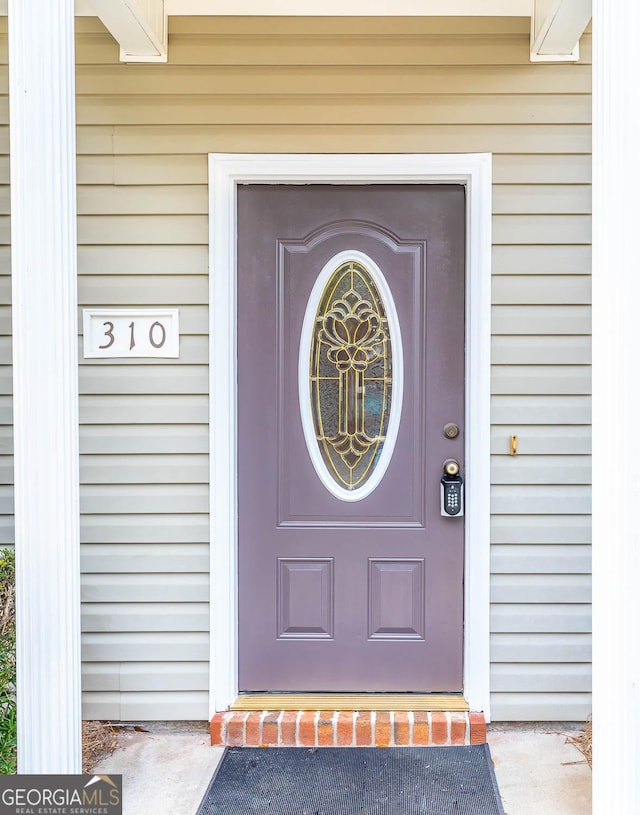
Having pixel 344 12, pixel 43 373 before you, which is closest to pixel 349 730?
pixel 43 373

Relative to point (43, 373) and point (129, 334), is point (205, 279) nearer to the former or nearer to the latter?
point (129, 334)

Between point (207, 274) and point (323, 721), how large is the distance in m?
1.76

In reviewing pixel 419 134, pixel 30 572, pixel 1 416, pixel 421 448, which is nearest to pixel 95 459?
pixel 1 416

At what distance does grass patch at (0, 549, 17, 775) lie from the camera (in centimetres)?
192

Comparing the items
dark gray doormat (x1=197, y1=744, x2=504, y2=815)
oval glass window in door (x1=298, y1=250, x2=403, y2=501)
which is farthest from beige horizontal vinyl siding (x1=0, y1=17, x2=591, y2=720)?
oval glass window in door (x1=298, y1=250, x2=403, y2=501)

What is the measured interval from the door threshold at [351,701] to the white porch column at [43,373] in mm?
905

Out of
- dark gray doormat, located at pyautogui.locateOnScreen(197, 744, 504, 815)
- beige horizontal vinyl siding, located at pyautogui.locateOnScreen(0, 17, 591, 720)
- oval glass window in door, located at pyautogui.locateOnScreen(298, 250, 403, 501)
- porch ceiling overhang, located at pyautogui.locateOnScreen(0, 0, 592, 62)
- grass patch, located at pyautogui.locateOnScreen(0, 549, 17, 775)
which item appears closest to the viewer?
grass patch, located at pyautogui.locateOnScreen(0, 549, 17, 775)

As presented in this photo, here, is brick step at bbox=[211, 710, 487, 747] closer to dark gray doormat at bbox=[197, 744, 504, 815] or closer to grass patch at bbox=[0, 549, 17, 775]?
dark gray doormat at bbox=[197, 744, 504, 815]

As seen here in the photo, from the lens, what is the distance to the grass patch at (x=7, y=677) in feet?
6.29

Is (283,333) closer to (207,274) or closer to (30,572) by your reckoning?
(207,274)

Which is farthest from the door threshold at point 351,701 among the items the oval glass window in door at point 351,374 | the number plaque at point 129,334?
the number plaque at point 129,334

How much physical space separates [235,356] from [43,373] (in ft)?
3.00
